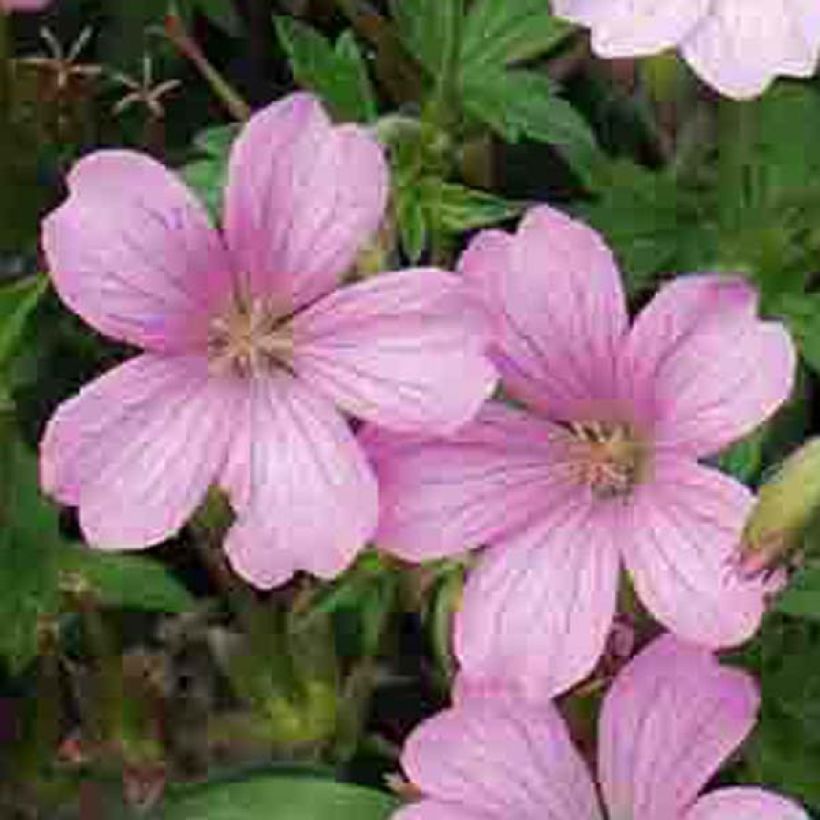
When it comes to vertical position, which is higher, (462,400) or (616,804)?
(462,400)

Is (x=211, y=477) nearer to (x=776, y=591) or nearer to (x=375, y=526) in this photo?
(x=375, y=526)

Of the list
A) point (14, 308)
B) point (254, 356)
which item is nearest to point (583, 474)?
point (254, 356)

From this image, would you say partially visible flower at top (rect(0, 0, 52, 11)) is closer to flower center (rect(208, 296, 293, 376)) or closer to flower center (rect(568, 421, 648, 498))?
flower center (rect(208, 296, 293, 376))

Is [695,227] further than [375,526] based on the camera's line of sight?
Yes

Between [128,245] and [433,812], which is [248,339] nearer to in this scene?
[128,245]

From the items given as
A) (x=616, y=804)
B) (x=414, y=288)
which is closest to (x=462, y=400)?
(x=414, y=288)

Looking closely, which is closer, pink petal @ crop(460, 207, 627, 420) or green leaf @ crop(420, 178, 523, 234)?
pink petal @ crop(460, 207, 627, 420)

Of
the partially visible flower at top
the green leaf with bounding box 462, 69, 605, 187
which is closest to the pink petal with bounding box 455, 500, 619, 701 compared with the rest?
the green leaf with bounding box 462, 69, 605, 187
